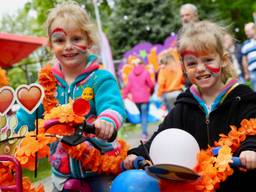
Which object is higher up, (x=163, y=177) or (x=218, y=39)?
(x=218, y=39)

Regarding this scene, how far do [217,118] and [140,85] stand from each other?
8765mm

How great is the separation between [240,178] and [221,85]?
584 mm

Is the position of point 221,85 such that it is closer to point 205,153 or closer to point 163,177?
point 205,153

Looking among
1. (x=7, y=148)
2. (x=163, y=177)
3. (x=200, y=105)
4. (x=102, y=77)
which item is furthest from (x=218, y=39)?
(x=7, y=148)

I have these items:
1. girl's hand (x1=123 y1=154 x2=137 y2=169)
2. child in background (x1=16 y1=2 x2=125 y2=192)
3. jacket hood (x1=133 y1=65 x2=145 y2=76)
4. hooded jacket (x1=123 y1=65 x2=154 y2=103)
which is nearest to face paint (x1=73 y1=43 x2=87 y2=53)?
child in background (x1=16 y1=2 x2=125 y2=192)

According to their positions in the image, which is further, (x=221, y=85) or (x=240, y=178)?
(x=221, y=85)

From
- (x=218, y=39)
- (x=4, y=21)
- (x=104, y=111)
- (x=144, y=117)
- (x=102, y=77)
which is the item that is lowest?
(x=144, y=117)

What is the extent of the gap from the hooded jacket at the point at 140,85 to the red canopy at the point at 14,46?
92.0 inches

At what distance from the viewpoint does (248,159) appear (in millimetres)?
2312

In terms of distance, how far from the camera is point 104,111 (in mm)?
2730

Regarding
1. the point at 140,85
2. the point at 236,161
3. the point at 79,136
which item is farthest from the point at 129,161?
the point at 140,85

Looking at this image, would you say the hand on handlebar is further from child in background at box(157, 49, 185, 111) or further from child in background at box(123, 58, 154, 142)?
child in background at box(123, 58, 154, 142)

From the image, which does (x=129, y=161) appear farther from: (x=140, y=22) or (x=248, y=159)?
(x=140, y=22)

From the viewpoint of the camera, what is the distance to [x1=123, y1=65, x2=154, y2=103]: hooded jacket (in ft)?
37.4
